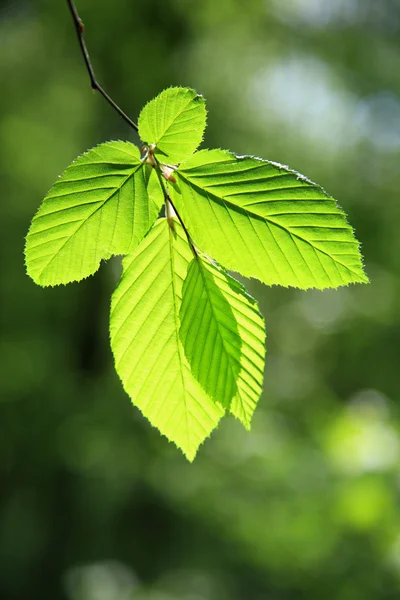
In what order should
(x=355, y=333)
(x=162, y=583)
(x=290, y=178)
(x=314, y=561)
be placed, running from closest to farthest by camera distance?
(x=290, y=178) → (x=314, y=561) → (x=162, y=583) → (x=355, y=333)

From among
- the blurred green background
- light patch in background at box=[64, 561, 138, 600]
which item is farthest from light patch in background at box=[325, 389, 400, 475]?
light patch in background at box=[64, 561, 138, 600]

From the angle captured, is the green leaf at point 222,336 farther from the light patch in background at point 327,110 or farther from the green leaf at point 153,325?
the light patch in background at point 327,110

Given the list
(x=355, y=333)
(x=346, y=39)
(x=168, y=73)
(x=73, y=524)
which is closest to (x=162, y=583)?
(x=73, y=524)

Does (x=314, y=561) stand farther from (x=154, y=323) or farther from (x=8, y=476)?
(x=154, y=323)

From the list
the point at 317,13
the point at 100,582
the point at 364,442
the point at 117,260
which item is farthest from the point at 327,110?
the point at 100,582

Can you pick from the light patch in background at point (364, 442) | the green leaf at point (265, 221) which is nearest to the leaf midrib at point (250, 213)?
the green leaf at point (265, 221)
